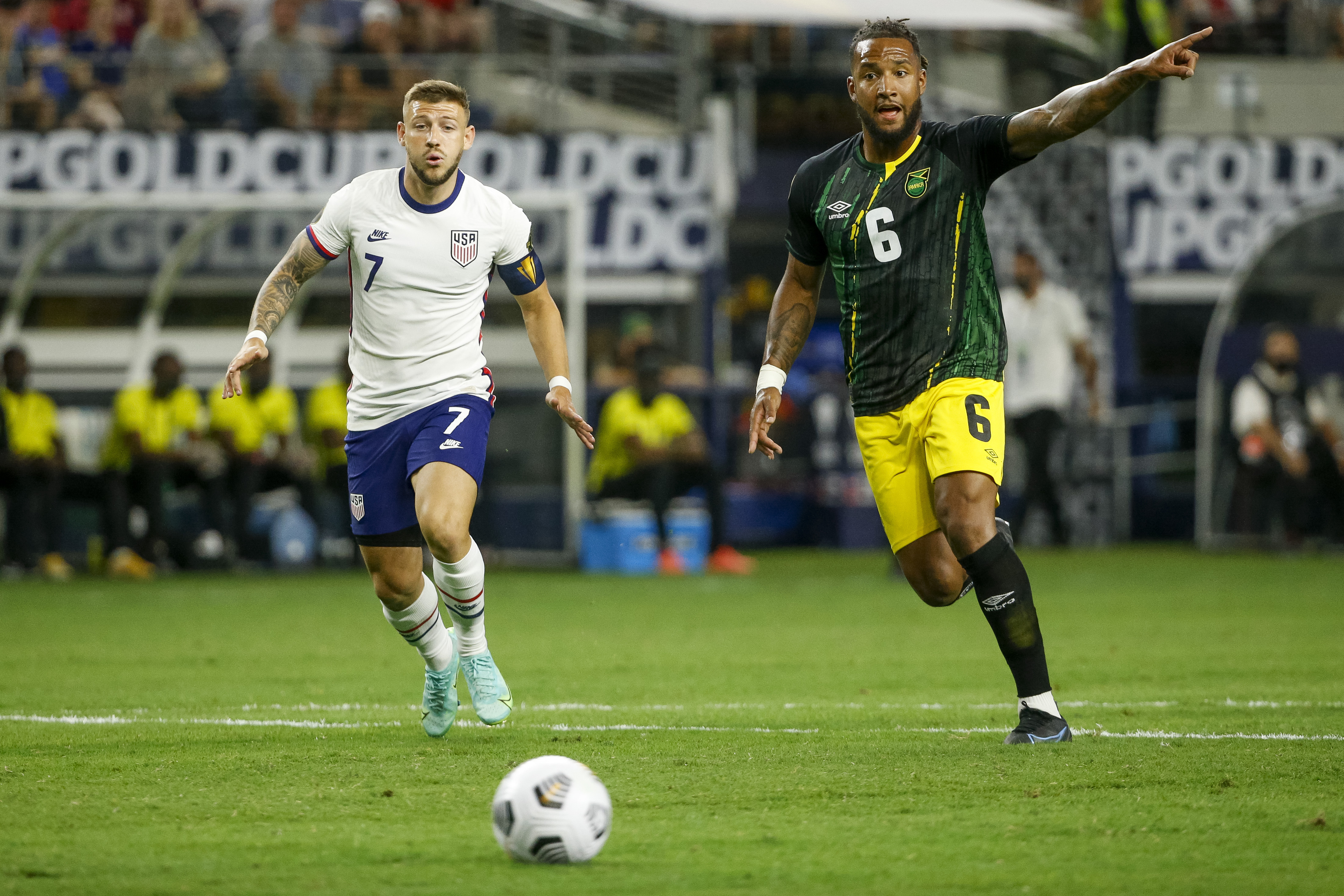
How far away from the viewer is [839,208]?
640 cm

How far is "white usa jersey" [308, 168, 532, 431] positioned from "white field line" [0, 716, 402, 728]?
3.59 feet

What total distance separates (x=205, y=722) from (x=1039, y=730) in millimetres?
3063

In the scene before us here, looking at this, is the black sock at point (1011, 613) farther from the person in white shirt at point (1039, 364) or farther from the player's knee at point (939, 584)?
the person in white shirt at point (1039, 364)

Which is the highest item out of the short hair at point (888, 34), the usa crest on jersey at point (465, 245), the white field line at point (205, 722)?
the short hair at point (888, 34)

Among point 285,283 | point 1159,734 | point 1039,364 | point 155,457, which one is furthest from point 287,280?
point 1039,364

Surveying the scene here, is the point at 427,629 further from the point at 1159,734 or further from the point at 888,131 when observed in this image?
the point at 1159,734

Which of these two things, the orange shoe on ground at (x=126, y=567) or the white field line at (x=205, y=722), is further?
the orange shoe on ground at (x=126, y=567)

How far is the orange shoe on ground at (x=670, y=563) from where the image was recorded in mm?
15305

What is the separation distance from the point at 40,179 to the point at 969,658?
36.7 ft

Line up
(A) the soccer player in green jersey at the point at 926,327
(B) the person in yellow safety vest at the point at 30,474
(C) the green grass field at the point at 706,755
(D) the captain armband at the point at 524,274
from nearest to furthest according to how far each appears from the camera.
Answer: (C) the green grass field at the point at 706,755
(A) the soccer player in green jersey at the point at 926,327
(D) the captain armband at the point at 524,274
(B) the person in yellow safety vest at the point at 30,474

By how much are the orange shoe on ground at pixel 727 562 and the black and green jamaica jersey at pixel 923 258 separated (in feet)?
29.6

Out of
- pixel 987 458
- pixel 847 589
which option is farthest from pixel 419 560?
pixel 847 589

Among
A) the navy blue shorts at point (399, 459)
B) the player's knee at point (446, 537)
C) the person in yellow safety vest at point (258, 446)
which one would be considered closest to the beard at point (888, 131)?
the navy blue shorts at point (399, 459)

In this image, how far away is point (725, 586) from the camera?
14086 millimetres
